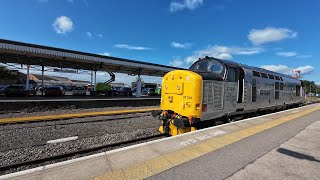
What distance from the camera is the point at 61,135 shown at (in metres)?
8.92

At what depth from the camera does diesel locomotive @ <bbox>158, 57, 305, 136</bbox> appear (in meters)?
7.15

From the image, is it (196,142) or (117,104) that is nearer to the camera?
(196,142)

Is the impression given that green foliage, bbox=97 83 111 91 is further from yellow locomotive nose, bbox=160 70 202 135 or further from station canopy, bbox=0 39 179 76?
yellow locomotive nose, bbox=160 70 202 135

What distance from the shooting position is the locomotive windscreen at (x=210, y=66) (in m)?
8.33

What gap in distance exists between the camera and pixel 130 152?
469cm

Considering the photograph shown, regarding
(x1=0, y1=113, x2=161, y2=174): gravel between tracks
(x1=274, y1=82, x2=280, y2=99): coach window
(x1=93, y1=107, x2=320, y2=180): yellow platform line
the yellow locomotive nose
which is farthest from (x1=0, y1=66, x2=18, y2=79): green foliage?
(x1=93, y1=107, x2=320, y2=180): yellow platform line

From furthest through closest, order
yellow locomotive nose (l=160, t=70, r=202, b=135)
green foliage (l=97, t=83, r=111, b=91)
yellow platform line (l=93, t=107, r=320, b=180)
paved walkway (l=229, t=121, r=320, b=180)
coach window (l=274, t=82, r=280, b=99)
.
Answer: green foliage (l=97, t=83, r=111, b=91), coach window (l=274, t=82, r=280, b=99), yellow locomotive nose (l=160, t=70, r=202, b=135), paved walkway (l=229, t=121, r=320, b=180), yellow platform line (l=93, t=107, r=320, b=180)

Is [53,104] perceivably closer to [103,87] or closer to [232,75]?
[232,75]

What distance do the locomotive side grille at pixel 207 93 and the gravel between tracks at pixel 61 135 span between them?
10.3 ft

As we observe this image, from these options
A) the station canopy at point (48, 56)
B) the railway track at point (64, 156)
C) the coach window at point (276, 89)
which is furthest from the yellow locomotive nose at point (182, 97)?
the station canopy at point (48, 56)

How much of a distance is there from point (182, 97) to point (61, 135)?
19.0 feet

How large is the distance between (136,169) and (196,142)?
2.30 meters

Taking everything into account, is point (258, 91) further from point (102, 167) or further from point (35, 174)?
point (35, 174)

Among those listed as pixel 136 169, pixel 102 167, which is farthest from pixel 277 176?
pixel 102 167
